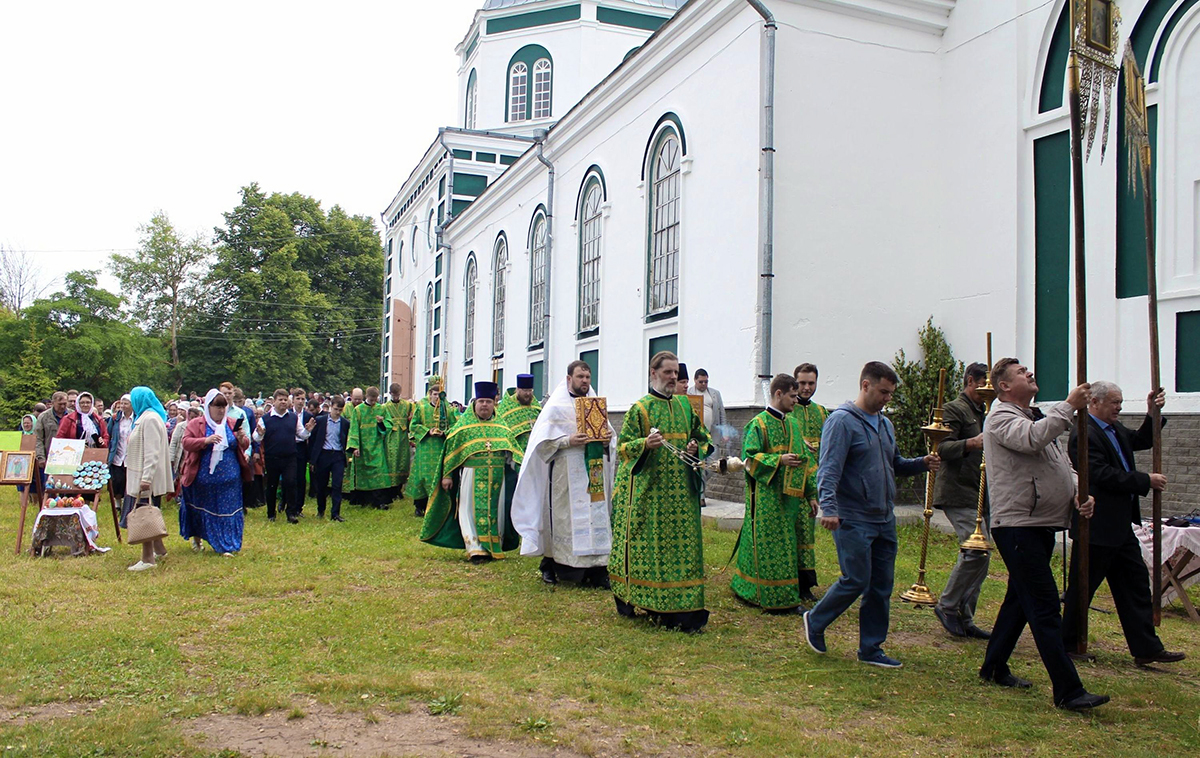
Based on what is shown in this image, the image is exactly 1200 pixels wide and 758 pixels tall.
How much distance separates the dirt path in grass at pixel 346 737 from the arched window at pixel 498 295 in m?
21.5

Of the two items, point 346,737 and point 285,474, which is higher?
point 285,474

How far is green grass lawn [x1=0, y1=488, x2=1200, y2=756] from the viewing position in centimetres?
468

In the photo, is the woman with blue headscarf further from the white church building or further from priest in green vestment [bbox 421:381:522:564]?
the white church building

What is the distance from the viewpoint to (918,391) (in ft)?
44.1

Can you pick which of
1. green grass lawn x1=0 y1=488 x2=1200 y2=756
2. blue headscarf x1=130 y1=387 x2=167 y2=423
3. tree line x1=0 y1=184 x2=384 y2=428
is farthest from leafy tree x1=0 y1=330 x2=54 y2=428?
green grass lawn x1=0 y1=488 x2=1200 y2=756

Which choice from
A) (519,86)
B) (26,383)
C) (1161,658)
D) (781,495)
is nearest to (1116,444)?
(1161,658)

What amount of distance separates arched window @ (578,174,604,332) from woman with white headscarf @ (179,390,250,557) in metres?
10.1

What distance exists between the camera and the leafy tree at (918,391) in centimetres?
1327

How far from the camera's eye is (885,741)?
15.2ft

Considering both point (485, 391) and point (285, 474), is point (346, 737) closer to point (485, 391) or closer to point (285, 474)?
point (485, 391)

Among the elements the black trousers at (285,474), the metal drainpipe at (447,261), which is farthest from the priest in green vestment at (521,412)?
the metal drainpipe at (447,261)

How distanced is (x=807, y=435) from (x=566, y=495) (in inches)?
84.4

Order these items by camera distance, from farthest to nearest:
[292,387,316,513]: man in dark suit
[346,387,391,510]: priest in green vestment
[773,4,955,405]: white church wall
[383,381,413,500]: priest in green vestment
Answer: [383,381,413,500]: priest in green vestment < [346,387,391,510]: priest in green vestment < [292,387,316,513]: man in dark suit < [773,4,955,405]: white church wall

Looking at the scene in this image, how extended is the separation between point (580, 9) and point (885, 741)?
27.2 m
